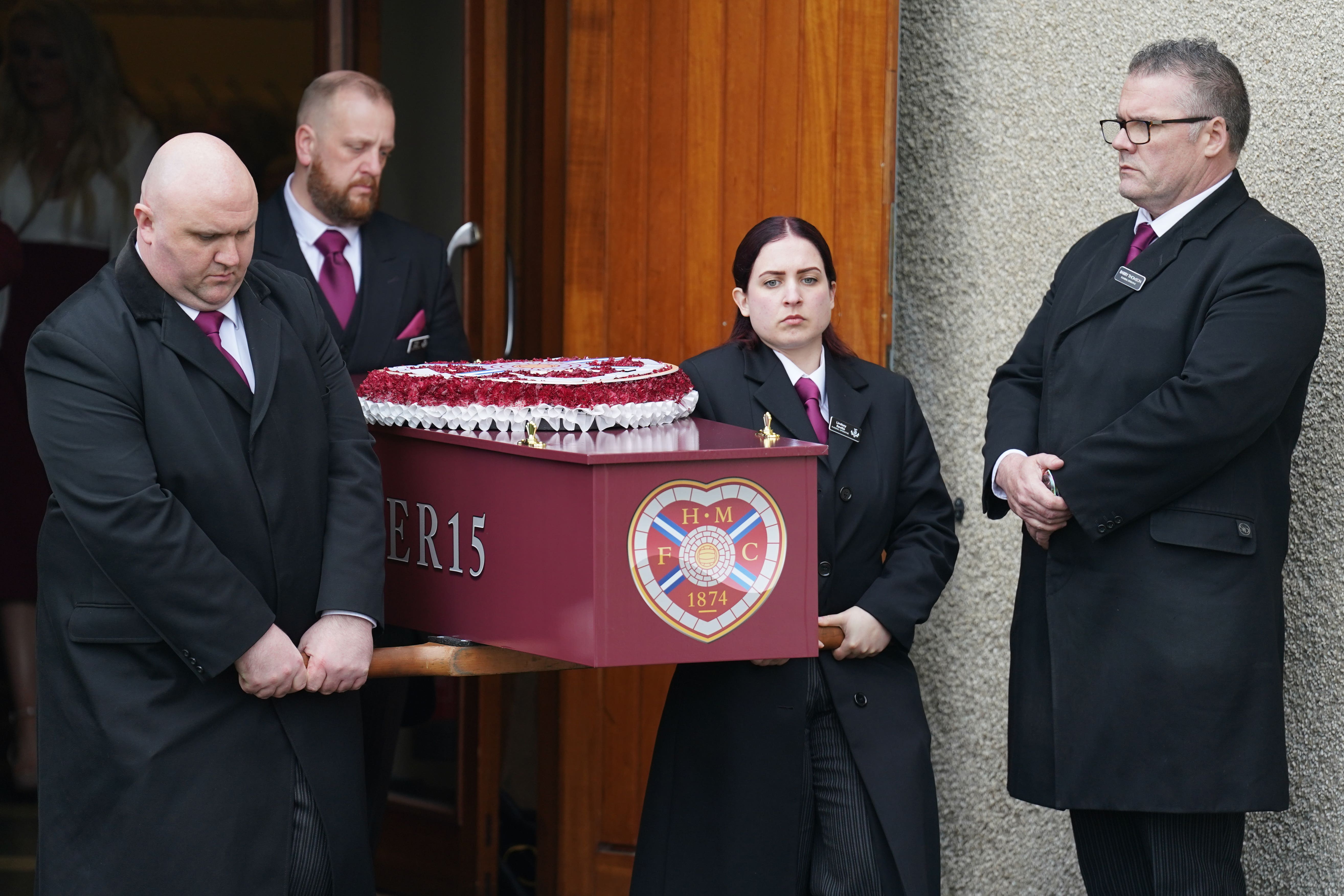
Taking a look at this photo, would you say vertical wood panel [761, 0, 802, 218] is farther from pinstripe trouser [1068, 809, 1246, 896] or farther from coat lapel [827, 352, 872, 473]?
pinstripe trouser [1068, 809, 1246, 896]

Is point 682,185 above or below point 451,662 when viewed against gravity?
above

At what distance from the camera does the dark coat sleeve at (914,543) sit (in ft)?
9.54

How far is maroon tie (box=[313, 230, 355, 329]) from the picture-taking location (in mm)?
3590

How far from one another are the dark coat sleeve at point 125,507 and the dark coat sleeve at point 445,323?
138 cm

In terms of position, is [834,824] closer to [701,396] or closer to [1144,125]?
[701,396]

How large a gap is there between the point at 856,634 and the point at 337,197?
1640mm

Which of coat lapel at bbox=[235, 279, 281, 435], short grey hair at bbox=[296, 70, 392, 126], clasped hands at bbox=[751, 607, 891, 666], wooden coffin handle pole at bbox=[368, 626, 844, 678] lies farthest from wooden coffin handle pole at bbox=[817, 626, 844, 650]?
short grey hair at bbox=[296, 70, 392, 126]

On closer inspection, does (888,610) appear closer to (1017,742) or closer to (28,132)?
(1017,742)

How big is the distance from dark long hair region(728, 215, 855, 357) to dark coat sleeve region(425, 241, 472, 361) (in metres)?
0.91

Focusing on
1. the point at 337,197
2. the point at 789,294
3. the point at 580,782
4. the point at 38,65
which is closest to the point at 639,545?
the point at 789,294

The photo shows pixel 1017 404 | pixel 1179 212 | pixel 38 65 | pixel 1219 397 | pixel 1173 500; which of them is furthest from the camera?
pixel 38 65

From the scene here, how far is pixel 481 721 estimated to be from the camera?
13.6ft

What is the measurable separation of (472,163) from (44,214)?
4.81ft

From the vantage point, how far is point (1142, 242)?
2914 millimetres
